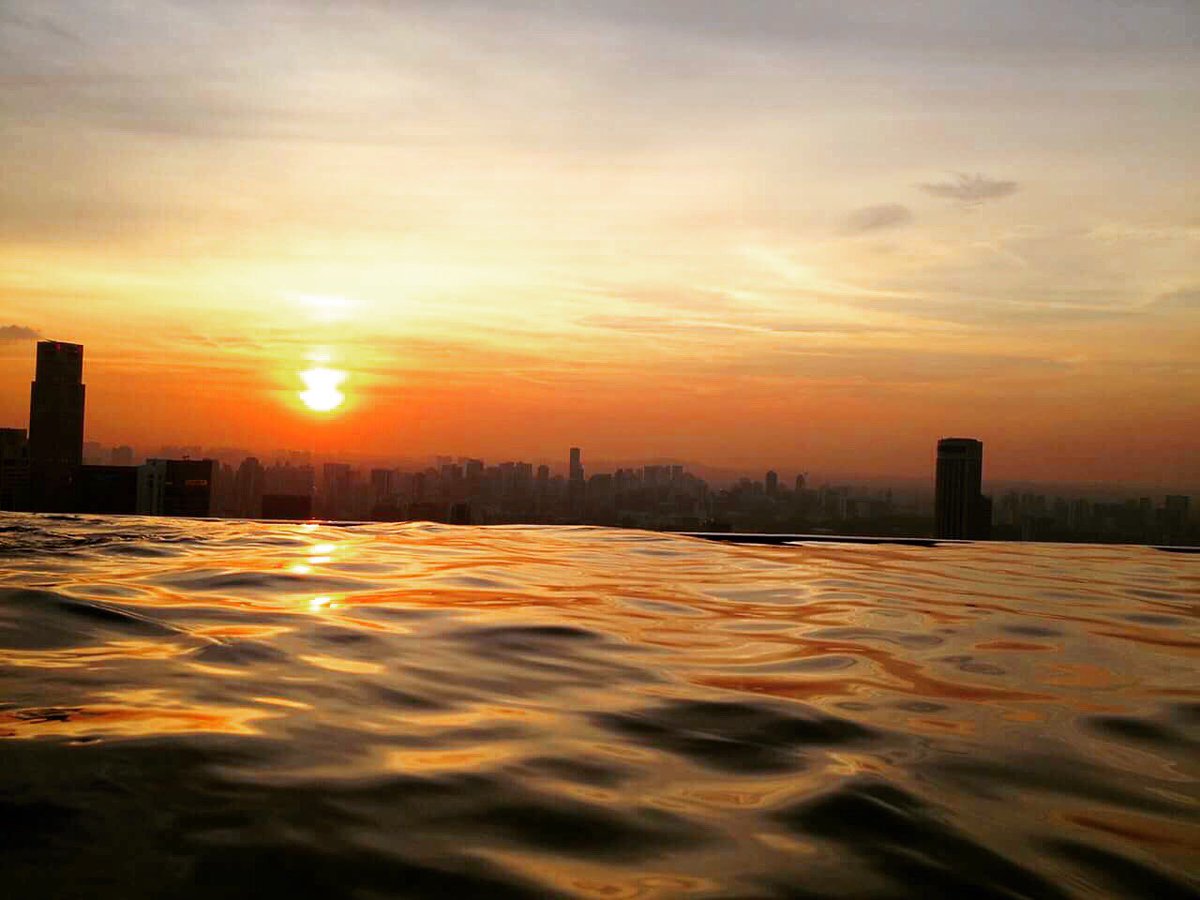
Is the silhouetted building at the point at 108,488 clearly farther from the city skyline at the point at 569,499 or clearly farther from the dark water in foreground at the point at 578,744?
the dark water in foreground at the point at 578,744

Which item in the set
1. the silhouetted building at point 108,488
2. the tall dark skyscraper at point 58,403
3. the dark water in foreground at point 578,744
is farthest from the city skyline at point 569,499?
the dark water in foreground at point 578,744

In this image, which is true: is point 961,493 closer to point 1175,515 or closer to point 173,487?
point 1175,515

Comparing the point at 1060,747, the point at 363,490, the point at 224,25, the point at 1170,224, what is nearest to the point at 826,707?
the point at 1060,747

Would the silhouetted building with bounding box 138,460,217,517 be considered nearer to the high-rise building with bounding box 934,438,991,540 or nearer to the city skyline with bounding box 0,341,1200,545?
the city skyline with bounding box 0,341,1200,545

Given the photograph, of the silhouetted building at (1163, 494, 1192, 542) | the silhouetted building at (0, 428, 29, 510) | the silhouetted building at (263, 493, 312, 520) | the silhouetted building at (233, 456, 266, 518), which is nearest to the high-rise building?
the silhouetted building at (1163, 494, 1192, 542)

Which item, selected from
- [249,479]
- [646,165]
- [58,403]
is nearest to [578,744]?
[646,165]

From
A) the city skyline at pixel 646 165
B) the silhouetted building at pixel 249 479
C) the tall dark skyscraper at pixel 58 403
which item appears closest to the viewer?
the city skyline at pixel 646 165

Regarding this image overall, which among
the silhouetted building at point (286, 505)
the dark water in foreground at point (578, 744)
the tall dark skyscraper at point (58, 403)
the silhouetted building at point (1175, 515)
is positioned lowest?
the dark water in foreground at point (578, 744)

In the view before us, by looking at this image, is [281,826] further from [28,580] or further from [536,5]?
[536,5]
